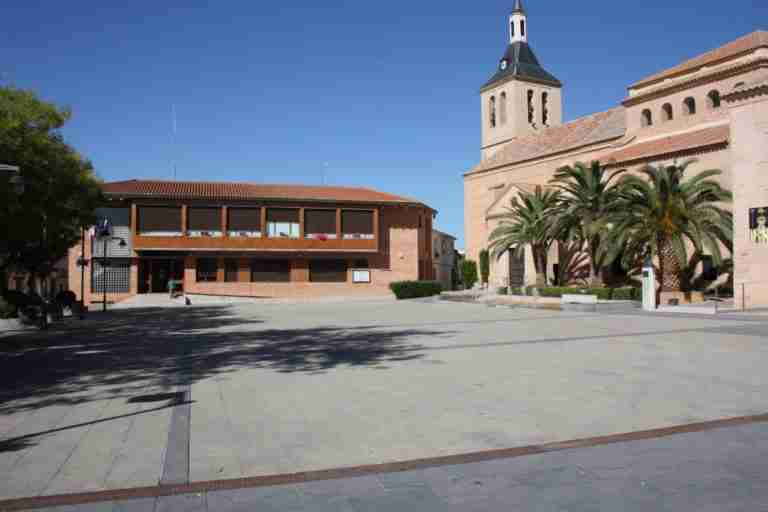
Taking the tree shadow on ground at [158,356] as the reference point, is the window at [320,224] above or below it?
above

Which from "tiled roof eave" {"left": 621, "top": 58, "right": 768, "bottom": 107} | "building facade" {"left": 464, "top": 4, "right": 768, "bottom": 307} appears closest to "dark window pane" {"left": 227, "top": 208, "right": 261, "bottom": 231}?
"building facade" {"left": 464, "top": 4, "right": 768, "bottom": 307}

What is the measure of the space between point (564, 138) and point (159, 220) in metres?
28.5

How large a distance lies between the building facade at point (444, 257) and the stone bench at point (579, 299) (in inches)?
1153

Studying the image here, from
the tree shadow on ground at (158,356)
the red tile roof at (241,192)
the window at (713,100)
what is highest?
the window at (713,100)

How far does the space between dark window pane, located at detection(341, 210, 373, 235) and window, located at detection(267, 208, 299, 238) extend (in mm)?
3343

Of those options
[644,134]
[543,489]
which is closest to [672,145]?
[644,134]

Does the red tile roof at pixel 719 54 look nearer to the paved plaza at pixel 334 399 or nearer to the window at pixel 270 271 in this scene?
the paved plaza at pixel 334 399

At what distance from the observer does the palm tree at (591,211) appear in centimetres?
2670

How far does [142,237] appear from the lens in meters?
38.2

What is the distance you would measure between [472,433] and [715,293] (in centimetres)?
2588

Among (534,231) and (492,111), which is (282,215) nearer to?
(534,231)

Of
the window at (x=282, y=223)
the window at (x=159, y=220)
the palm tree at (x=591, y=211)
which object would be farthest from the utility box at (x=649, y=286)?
the window at (x=159, y=220)

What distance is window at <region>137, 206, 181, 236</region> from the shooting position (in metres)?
38.8

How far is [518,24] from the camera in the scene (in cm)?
5534
